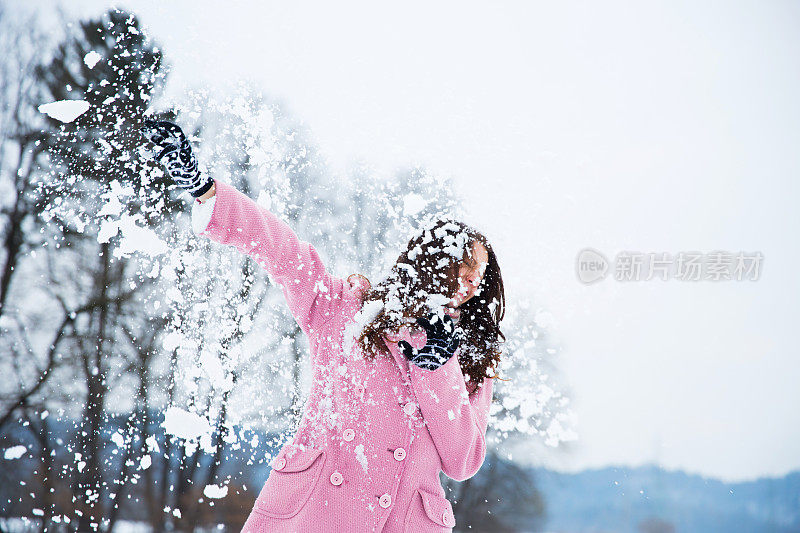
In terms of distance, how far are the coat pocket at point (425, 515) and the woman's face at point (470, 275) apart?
32 centimetres

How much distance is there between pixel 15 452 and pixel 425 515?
6.04 ft

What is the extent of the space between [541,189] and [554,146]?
1.36ft

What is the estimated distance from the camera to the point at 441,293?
0.93 m

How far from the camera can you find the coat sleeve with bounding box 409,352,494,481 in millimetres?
869

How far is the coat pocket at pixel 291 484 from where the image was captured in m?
0.84

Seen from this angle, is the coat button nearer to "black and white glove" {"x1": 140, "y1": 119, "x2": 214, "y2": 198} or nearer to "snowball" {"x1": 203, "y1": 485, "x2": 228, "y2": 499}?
"black and white glove" {"x1": 140, "y1": 119, "x2": 214, "y2": 198}

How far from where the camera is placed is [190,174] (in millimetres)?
766

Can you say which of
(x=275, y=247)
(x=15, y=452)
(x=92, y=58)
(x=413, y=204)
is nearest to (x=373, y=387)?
(x=275, y=247)

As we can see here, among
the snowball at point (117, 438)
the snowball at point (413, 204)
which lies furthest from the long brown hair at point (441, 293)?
the snowball at point (117, 438)

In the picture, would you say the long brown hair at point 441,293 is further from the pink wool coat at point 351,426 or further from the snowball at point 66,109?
the snowball at point 66,109

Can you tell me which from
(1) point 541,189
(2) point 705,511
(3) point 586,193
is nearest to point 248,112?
(1) point 541,189

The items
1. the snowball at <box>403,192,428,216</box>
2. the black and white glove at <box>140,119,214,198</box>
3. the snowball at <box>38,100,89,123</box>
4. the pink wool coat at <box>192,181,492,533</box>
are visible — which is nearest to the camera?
the black and white glove at <box>140,119,214,198</box>

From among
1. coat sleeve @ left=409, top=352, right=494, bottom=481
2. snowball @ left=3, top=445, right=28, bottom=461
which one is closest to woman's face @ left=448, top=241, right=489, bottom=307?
coat sleeve @ left=409, top=352, right=494, bottom=481

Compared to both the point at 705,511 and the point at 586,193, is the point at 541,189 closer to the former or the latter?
the point at 586,193
